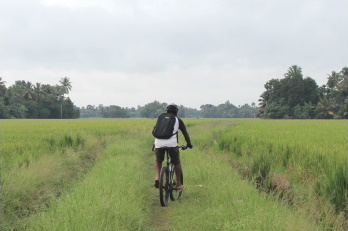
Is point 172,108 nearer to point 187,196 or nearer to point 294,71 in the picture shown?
point 187,196

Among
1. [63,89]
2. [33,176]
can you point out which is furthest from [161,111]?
[33,176]

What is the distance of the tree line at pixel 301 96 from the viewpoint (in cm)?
7044

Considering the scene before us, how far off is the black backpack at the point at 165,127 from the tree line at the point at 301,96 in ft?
235

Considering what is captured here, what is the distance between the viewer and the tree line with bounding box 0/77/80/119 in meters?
79.8

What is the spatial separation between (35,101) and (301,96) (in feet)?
257

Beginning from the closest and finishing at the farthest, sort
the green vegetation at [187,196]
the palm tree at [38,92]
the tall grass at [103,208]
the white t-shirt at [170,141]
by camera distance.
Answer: the tall grass at [103,208] → the green vegetation at [187,196] → the white t-shirt at [170,141] → the palm tree at [38,92]

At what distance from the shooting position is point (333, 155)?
24.9 feet

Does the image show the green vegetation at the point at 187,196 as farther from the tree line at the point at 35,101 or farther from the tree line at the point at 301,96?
the tree line at the point at 35,101

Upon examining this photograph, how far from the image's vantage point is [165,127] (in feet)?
19.9

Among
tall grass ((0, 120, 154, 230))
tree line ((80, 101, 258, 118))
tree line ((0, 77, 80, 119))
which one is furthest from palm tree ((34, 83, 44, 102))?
tall grass ((0, 120, 154, 230))

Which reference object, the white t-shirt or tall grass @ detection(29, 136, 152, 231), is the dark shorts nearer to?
the white t-shirt

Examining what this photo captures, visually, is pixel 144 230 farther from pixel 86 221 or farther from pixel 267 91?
pixel 267 91

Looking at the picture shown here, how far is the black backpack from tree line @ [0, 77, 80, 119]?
7876 cm

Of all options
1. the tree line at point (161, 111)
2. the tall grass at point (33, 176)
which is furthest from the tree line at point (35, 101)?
the tall grass at point (33, 176)
